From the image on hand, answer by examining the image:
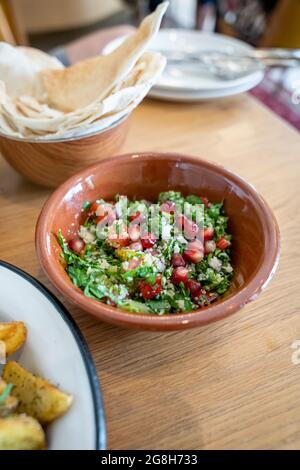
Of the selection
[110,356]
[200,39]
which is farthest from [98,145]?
[200,39]

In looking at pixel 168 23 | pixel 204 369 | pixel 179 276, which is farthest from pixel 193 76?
pixel 168 23

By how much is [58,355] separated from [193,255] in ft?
1.21

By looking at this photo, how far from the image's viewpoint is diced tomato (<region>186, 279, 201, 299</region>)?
2.95 feet

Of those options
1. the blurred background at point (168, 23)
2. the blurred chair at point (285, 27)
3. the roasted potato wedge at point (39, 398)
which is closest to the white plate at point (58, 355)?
the roasted potato wedge at point (39, 398)

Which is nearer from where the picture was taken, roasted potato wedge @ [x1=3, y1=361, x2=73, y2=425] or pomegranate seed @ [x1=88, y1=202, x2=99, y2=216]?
roasted potato wedge @ [x1=3, y1=361, x2=73, y2=425]

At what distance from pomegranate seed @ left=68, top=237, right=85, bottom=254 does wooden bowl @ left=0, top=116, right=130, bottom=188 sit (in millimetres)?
278

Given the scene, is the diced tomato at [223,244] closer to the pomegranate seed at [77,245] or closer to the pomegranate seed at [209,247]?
the pomegranate seed at [209,247]

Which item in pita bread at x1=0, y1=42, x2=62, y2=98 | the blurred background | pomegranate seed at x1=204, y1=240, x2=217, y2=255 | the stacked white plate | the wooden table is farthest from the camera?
the blurred background

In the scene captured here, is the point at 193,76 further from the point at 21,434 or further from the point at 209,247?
the point at 21,434

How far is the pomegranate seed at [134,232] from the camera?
971mm

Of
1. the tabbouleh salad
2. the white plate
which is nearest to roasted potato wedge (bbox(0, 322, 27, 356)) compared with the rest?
the white plate

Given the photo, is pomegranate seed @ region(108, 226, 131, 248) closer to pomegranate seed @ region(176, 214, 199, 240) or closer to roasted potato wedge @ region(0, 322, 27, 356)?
pomegranate seed @ region(176, 214, 199, 240)

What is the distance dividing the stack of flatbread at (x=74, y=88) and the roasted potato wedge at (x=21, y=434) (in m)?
0.68

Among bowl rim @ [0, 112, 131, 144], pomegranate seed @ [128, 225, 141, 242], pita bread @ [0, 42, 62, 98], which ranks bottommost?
pomegranate seed @ [128, 225, 141, 242]
